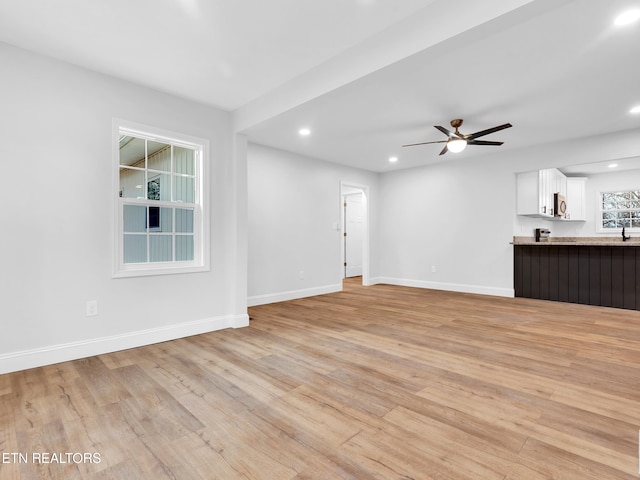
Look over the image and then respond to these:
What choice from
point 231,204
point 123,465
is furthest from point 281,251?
point 123,465

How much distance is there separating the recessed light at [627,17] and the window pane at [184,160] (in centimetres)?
382

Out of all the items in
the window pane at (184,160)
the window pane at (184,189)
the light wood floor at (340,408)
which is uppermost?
the window pane at (184,160)

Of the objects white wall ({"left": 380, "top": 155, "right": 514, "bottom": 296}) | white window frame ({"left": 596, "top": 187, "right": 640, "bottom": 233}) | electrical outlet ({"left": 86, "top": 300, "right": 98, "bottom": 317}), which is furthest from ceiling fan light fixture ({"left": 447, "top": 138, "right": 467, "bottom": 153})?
white window frame ({"left": 596, "top": 187, "right": 640, "bottom": 233})

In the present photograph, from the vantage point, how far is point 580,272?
522 centimetres

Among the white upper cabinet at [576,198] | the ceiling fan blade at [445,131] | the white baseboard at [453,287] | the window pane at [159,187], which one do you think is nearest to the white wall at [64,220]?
Result: the window pane at [159,187]

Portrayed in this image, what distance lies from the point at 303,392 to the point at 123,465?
105 centimetres

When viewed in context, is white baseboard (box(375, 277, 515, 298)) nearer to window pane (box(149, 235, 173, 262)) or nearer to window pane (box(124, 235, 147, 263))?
window pane (box(149, 235, 173, 262))

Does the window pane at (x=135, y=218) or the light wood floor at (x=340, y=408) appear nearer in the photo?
the light wood floor at (x=340, y=408)

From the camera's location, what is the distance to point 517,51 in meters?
2.66

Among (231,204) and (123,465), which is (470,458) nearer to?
(123,465)

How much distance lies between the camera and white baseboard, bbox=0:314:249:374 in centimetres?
261

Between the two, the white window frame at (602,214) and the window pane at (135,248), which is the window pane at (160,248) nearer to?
the window pane at (135,248)

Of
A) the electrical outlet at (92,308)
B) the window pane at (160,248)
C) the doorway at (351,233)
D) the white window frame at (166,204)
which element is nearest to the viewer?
the electrical outlet at (92,308)

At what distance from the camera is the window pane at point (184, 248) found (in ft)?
12.0
